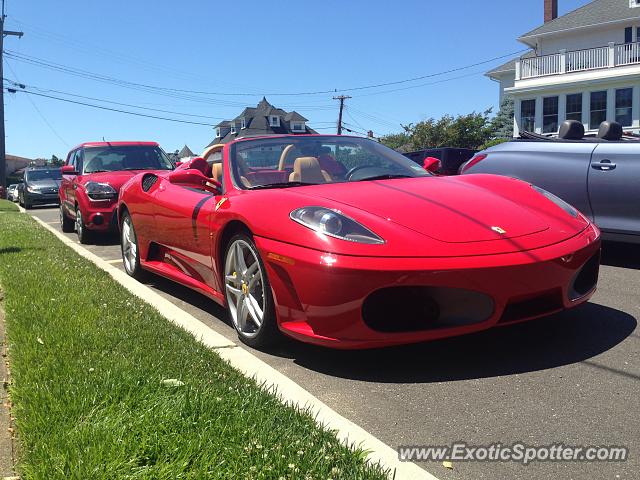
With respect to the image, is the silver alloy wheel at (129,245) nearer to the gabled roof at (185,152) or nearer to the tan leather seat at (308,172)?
the tan leather seat at (308,172)

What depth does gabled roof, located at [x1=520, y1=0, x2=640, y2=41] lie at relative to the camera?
29.5 meters

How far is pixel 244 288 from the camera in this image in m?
3.80

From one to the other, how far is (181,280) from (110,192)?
4731 millimetres

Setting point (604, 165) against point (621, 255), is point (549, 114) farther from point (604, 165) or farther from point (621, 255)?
point (604, 165)

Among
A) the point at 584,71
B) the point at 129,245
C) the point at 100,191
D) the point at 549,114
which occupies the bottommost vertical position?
the point at 129,245

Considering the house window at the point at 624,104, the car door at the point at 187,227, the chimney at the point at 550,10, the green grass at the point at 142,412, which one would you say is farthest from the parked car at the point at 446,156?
the chimney at the point at 550,10

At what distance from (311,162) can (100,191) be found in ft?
17.9

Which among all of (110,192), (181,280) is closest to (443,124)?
(110,192)

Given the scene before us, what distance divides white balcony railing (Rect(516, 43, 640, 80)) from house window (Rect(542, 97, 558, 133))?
1.25 meters

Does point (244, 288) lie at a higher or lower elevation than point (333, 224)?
lower

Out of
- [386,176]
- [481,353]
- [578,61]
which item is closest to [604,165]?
[386,176]

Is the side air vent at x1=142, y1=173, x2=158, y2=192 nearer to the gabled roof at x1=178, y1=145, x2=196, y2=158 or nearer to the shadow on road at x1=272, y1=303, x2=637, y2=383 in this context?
the shadow on road at x1=272, y1=303, x2=637, y2=383

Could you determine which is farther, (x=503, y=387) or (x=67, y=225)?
(x=67, y=225)

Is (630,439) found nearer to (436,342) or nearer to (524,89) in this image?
(436,342)
